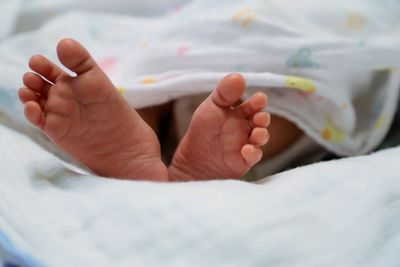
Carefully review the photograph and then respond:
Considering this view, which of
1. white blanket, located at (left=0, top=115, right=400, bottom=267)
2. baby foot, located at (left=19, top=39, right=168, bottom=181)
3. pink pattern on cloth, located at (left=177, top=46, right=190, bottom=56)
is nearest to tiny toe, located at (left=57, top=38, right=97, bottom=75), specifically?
baby foot, located at (left=19, top=39, right=168, bottom=181)

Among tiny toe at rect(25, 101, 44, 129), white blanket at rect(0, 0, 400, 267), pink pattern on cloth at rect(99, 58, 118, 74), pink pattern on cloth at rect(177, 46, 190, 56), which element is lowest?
white blanket at rect(0, 0, 400, 267)

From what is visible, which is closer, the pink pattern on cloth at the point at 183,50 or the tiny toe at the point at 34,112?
the tiny toe at the point at 34,112

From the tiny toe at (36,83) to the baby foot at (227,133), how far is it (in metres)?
0.16

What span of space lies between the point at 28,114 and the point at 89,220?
129 millimetres

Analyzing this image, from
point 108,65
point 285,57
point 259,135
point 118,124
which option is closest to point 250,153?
point 259,135

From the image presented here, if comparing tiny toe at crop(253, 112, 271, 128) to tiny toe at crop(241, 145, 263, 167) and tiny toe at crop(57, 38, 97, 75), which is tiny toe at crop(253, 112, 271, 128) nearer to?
tiny toe at crop(241, 145, 263, 167)

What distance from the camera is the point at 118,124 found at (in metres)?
0.56

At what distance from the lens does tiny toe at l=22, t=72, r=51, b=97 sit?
534 mm

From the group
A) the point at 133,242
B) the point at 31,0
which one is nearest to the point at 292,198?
the point at 133,242

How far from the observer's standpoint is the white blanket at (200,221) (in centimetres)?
45

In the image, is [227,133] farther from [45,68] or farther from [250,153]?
[45,68]

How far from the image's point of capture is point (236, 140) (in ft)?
1.79

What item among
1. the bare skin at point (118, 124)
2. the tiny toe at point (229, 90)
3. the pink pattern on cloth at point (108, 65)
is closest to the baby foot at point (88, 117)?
the bare skin at point (118, 124)

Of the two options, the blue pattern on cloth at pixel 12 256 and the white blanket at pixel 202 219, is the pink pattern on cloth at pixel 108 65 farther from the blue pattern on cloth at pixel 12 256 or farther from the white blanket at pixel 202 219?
the blue pattern on cloth at pixel 12 256
